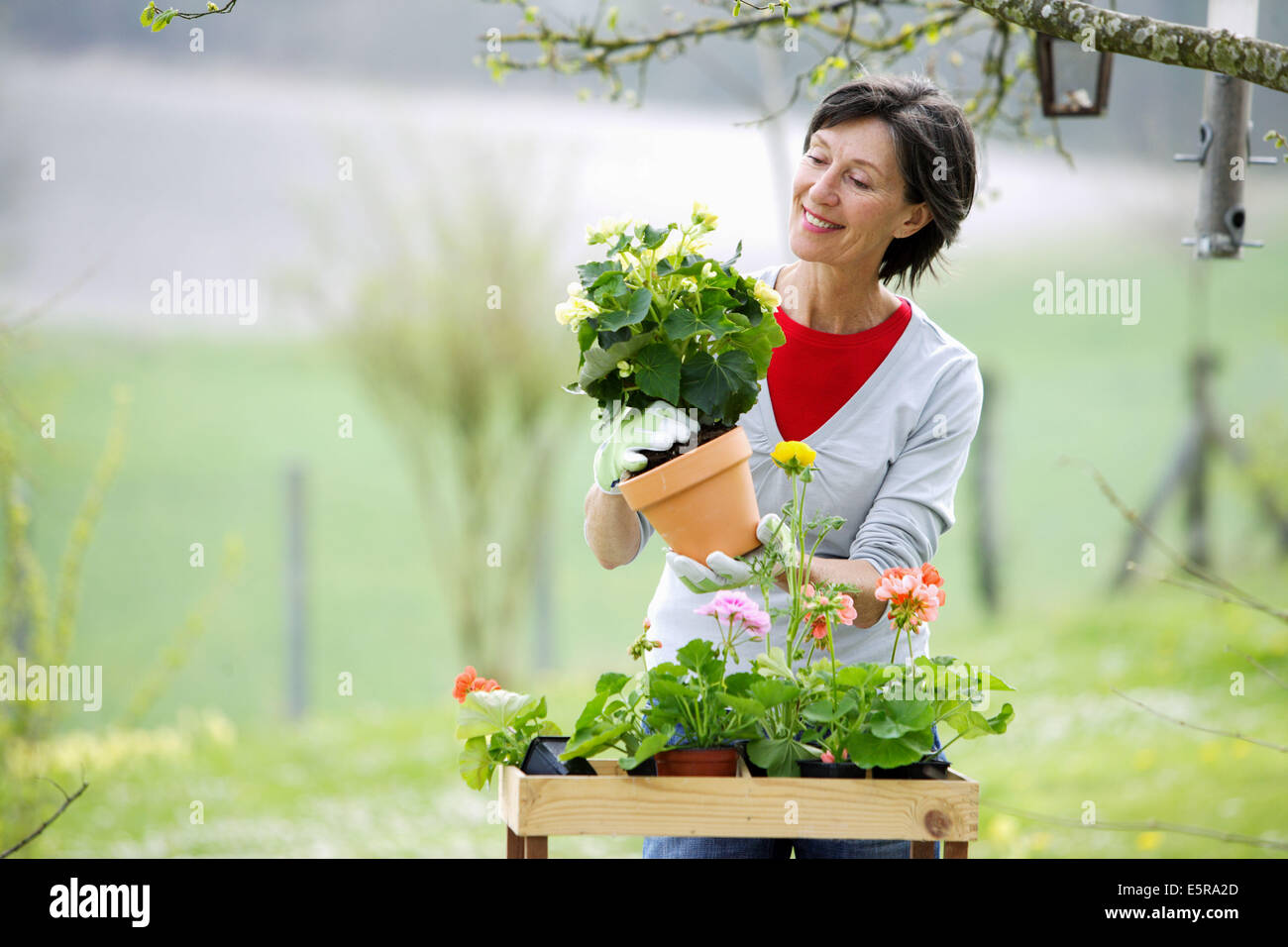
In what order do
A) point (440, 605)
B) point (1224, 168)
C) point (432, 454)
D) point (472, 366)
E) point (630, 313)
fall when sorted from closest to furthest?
point (630, 313), point (1224, 168), point (472, 366), point (432, 454), point (440, 605)

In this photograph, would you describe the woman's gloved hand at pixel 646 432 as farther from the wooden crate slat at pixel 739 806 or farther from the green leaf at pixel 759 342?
the wooden crate slat at pixel 739 806

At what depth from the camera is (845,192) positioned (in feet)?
5.58

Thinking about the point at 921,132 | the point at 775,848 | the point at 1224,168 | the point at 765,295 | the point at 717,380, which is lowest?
the point at 775,848

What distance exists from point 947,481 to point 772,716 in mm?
516

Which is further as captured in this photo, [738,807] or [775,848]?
[775,848]

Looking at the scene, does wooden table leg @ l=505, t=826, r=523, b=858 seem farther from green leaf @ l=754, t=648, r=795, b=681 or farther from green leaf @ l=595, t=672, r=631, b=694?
green leaf @ l=754, t=648, r=795, b=681

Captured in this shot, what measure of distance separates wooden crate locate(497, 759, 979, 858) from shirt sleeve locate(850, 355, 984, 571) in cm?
36

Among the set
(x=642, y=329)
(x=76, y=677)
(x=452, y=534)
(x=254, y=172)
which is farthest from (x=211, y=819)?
(x=254, y=172)

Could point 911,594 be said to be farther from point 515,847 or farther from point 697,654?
point 515,847

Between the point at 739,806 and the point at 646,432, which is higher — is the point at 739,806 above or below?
below

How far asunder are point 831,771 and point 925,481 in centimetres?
52

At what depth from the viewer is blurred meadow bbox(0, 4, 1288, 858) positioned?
4.83 metres

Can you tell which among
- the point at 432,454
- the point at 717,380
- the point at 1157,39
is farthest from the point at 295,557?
the point at 1157,39

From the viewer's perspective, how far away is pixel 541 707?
1.47m
